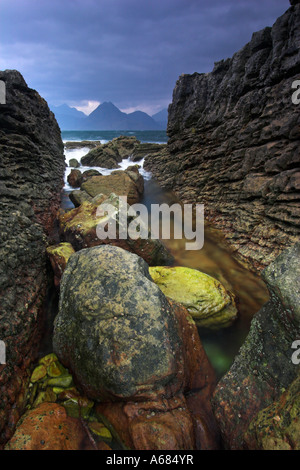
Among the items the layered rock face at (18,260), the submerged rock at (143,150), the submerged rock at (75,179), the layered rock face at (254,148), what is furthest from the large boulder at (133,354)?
the submerged rock at (143,150)

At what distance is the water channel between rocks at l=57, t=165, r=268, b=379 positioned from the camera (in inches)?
163

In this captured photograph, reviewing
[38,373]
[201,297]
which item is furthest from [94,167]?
[38,373]

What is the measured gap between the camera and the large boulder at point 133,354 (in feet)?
8.04

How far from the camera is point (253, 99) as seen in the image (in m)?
8.87

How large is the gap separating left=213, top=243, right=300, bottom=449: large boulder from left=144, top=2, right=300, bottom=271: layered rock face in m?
3.78

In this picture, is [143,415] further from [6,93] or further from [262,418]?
[6,93]

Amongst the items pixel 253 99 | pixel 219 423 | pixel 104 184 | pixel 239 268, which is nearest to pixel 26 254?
pixel 219 423

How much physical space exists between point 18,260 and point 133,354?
314cm

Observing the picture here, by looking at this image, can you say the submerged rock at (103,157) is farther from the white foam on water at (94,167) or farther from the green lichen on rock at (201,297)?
the green lichen on rock at (201,297)

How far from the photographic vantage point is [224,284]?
581 cm

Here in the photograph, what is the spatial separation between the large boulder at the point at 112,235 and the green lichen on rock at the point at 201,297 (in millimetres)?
1006

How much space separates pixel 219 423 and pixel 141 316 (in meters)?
1.59

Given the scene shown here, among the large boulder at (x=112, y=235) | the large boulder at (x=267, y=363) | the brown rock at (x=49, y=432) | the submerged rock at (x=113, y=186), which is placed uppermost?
the submerged rock at (x=113, y=186)

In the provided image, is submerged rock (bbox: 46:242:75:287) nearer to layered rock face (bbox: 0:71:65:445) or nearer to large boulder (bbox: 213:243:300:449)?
layered rock face (bbox: 0:71:65:445)
